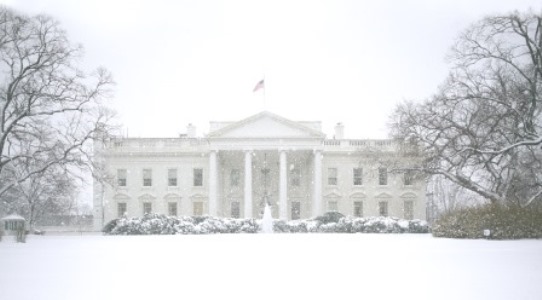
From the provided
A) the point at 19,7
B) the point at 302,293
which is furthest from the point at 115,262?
the point at 19,7

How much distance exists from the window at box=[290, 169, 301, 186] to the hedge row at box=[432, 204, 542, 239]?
28.7 metres

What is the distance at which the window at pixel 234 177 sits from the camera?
48875 millimetres

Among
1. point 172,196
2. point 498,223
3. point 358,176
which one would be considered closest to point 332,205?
point 358,176

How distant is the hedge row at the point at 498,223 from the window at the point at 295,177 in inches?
1130

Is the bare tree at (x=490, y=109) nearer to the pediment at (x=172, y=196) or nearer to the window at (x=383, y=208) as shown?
the window at (x=383, y=208)

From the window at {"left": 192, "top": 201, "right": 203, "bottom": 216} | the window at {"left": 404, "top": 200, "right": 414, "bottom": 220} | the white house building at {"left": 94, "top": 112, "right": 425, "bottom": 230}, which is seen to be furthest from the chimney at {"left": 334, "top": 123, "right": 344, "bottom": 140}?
the window at {"left": 192, "top": 201, "right": 203, "bottom": 216}

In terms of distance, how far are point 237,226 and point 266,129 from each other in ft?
53.1

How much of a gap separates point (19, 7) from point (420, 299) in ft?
75.5

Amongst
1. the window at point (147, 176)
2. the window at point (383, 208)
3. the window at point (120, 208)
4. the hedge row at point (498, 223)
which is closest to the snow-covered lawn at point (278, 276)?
the hedge row at point (498, 223)

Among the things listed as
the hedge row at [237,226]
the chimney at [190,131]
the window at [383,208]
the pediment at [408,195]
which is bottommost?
the hedge row at [237,226]

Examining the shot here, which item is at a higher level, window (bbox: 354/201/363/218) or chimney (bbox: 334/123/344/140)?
chimney (bbox: 334/123/344/140)

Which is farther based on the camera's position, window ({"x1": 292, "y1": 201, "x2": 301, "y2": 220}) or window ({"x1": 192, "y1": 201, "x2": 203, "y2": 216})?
window ({"x1": 292, "y1": 201, "x2": 301, "y2": 220})

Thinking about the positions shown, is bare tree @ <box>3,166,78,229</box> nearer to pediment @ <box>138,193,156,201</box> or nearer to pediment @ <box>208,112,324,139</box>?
pediment @ <box>138,193,156,201</box>

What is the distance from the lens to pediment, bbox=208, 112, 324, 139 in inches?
1735
